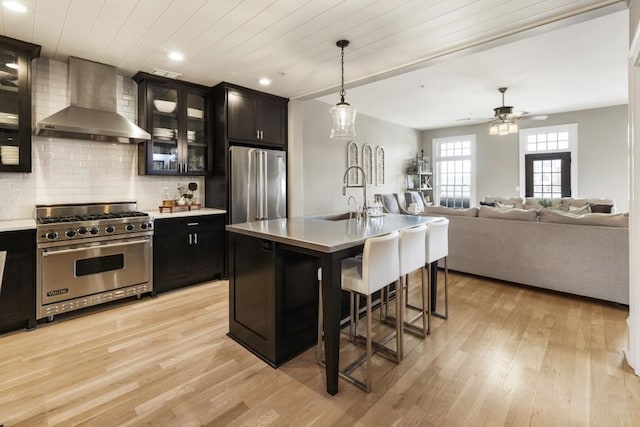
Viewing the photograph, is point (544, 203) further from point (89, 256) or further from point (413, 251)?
point (89, 256)

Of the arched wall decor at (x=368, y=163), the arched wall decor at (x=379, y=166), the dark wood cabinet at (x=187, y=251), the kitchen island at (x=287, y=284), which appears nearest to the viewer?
the kitchen island at (x=287, y=284)

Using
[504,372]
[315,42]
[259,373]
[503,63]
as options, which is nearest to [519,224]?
[503,63]

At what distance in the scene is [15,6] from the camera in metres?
2.44

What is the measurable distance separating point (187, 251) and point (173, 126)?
5.31ft

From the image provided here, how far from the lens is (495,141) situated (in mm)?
7773

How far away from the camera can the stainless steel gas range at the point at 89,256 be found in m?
2.97

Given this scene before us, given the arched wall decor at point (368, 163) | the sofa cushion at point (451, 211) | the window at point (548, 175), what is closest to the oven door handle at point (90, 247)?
the sofa cushion at point (451, 211)

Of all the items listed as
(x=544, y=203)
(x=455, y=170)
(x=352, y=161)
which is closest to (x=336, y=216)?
(x=352, y=161)

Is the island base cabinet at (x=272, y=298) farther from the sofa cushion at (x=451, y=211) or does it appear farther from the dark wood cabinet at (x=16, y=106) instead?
the sofa cushion at (x=451, y=211)

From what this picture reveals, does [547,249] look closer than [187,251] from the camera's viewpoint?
Yes

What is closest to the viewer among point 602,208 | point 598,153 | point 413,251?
point 413,251

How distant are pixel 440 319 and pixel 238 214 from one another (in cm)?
277

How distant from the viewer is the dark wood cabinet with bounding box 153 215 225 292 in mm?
3711

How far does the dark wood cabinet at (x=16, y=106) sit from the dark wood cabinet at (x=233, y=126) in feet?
6.16
